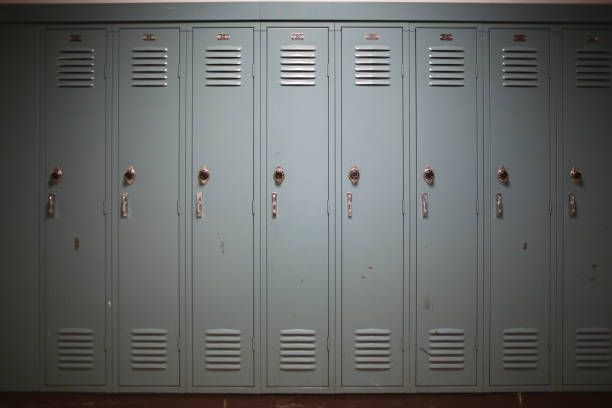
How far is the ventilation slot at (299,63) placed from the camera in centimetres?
287

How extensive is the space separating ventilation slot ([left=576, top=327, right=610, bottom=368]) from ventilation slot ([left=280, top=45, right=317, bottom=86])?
254 centimetres

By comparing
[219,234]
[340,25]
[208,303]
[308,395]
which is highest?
[340,25]

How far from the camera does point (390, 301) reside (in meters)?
2.87

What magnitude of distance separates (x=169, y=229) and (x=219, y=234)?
344mm

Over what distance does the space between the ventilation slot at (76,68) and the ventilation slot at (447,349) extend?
9.64ft

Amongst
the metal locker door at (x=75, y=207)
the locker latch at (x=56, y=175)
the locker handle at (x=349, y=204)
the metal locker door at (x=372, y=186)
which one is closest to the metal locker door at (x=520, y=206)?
the metal locker door at (x=372, y=186)

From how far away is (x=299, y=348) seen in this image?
113 inches

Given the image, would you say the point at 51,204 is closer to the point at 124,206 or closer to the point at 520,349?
the point at 124,206

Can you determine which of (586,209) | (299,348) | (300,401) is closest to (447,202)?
(586,209)

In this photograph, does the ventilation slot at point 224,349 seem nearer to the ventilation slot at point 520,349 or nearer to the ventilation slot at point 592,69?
the ventilation slot at point 520,349

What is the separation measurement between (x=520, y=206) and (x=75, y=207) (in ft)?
10.0

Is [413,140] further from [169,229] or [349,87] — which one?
[169,229]

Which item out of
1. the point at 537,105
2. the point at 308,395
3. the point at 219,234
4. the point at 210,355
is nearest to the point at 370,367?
the point at 308,395

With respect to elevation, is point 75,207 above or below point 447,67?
below
